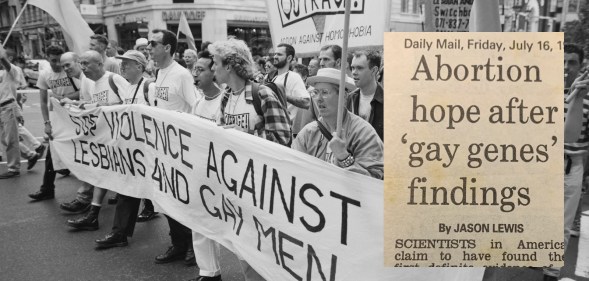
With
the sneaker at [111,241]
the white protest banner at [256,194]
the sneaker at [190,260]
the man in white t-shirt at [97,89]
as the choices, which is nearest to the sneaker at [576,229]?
the white protest banner at [256,194]

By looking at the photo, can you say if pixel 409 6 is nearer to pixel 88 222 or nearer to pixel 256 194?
pixel 88 222

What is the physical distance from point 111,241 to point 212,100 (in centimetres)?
182

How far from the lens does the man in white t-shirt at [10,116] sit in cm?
738

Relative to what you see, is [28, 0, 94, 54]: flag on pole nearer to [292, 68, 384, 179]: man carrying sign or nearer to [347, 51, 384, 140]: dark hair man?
[347, 51, 384, 140]: dark hair man

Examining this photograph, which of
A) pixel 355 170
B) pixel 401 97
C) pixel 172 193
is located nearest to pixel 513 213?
pixel 401 97

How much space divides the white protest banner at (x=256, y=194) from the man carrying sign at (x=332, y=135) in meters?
0.24

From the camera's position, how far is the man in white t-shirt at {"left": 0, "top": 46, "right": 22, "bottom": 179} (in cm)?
738

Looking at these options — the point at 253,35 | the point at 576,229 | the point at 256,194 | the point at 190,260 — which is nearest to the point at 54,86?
the point at 190,260

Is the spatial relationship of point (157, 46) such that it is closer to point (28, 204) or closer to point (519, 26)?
point (28, 204)

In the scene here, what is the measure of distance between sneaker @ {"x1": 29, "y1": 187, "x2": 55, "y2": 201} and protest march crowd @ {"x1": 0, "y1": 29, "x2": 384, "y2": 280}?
0.04 ft

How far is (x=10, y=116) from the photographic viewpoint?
7457 millimetres

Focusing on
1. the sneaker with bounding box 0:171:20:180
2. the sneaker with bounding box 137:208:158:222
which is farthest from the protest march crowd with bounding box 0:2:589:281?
the sneaker with bounding box 0:171:20:180

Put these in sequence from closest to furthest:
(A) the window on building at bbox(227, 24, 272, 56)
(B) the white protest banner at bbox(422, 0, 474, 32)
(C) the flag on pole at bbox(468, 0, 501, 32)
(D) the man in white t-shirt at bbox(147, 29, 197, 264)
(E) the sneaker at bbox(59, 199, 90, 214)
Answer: (C) the flag on pole at bbox(468, 0, 501, 32)
(B) the white protest banner at bbox(422, 0, 474, 32)
(D) the man in white t-shirt at bbox(147, 29, 197, 264)
(E) the sneaker at bbox(59, 199, 90, 214)
(A) the window on building at bbox(227, 24, 272, 56)

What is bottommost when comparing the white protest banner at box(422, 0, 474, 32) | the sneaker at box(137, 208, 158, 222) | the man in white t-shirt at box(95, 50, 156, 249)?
the sneaker at box(137, 208, 158, 222)
